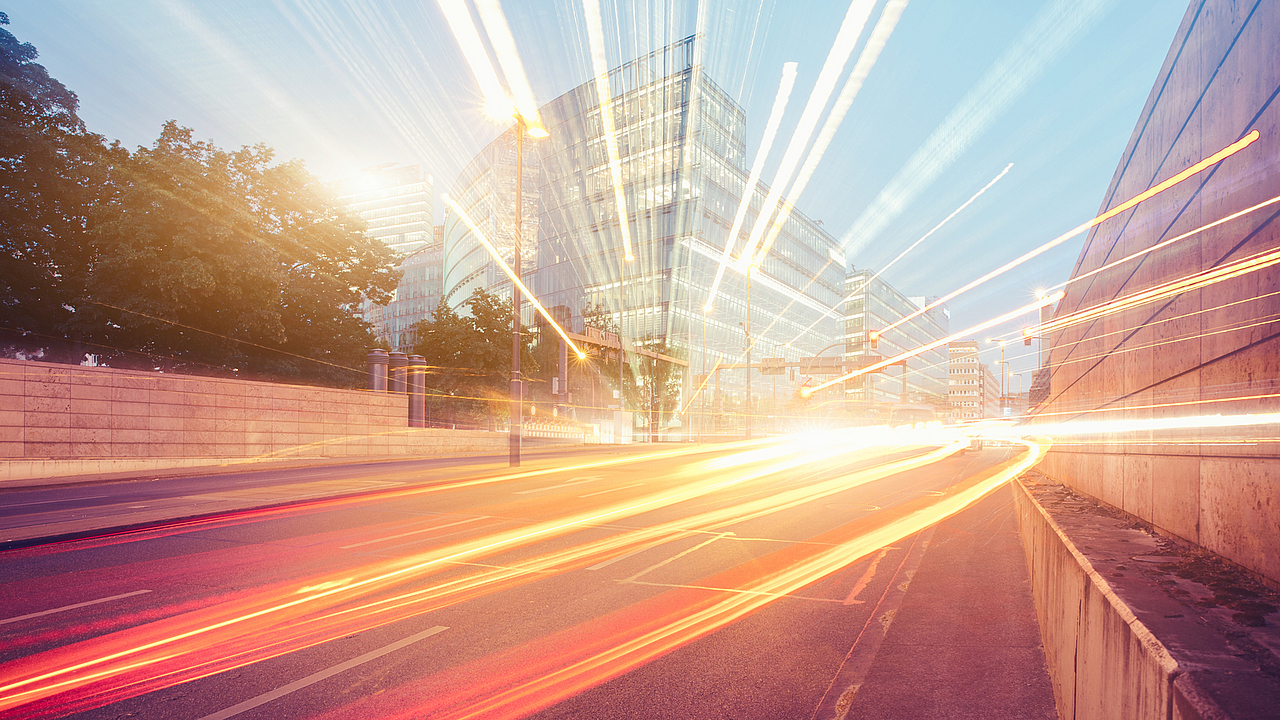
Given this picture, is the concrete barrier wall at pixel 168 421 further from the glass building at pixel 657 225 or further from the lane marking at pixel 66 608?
the glass building at pixel 657 225

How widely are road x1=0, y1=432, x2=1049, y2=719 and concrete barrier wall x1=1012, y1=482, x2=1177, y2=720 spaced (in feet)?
4.17

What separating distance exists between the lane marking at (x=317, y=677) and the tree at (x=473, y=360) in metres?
37.2

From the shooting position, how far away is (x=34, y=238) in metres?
26.0

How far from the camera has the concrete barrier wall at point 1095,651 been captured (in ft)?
7.81

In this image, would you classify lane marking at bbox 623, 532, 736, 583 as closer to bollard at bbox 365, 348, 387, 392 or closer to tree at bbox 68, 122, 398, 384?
bollard at bbox 365, 348, 387, 392

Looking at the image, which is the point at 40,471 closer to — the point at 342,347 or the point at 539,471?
the point at 539,471

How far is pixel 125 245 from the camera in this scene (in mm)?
25516

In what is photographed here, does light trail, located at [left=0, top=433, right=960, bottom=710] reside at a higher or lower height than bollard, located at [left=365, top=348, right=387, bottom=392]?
lower

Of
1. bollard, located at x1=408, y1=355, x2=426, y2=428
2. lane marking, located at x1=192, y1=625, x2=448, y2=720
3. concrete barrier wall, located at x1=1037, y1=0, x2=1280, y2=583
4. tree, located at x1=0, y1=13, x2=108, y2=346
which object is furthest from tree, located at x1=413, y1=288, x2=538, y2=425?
concrete barrier wall, located at x1=1037, y1=0, x2=1280, y2=583

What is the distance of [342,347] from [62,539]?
29.0m

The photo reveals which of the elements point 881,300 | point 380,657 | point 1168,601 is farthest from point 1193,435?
point 881,300

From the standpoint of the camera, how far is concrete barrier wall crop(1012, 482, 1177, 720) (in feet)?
7.81

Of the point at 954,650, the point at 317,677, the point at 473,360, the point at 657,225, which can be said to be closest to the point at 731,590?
the point at 954,650

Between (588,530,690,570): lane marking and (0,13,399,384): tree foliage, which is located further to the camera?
(0,13,399,384): tree foliage
